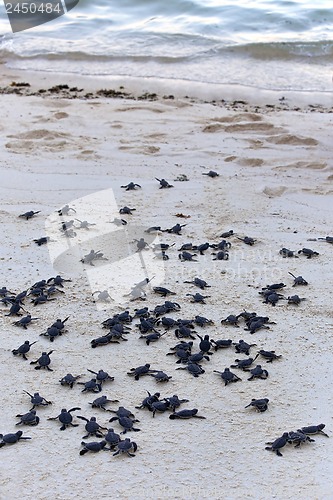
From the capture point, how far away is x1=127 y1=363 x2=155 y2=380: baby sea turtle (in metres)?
2.86

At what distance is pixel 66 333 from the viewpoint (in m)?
3.19

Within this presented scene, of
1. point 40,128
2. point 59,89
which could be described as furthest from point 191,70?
point 40,128

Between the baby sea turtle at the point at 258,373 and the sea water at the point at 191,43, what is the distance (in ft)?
17.6

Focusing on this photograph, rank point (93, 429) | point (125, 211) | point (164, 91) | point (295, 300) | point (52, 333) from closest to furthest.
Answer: point (93, 429) → point (52, 333) → point (295, 300) → point (125, 211) → point (164, 91)

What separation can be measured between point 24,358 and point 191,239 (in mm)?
1507

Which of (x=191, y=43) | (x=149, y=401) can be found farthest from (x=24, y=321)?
(x=191, y=43)

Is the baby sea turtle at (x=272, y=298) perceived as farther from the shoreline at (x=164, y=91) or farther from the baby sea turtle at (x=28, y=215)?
the shoreline at (x=164, y=91)

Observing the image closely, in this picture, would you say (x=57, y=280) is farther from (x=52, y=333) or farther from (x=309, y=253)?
(x=309, y=253)

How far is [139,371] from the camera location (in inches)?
112

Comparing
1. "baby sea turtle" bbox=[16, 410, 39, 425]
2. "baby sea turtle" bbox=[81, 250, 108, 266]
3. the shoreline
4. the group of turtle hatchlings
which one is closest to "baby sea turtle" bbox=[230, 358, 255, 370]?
the group of turtle hatchlings

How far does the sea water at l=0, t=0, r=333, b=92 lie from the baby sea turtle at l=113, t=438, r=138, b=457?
5.96 metres

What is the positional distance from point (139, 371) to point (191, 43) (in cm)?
745

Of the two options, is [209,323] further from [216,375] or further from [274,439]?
[274,439]

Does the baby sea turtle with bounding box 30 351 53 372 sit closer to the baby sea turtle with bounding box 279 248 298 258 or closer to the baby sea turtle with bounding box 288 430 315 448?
the baby sea turtle with bounding box 288 430 315 448
